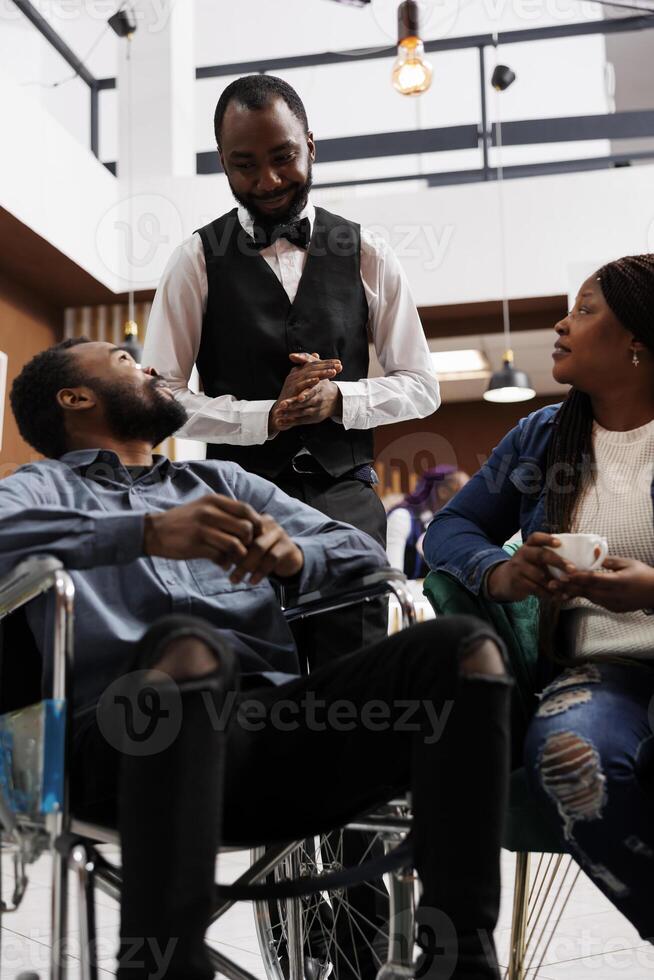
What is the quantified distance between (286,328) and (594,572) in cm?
96

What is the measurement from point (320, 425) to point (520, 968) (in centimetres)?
104

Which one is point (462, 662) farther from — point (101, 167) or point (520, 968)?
point (101, 167)

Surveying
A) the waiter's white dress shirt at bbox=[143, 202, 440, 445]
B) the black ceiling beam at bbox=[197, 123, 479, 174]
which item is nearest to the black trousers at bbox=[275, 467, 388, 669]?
the waiter's white dress shirt at bbox=[143, 202, 440, 445]

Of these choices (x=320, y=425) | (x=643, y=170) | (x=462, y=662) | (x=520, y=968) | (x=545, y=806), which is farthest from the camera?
(x=643, y=170)

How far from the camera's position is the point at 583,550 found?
4.82ft

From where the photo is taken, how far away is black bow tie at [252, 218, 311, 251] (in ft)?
7.49

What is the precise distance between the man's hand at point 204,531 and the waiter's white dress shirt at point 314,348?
731mm

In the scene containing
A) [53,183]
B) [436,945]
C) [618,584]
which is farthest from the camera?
[53,183]

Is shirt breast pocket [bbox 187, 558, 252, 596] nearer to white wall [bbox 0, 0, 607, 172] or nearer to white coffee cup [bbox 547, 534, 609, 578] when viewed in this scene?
white coffee cup [bbox 547, 534, 609, 578]

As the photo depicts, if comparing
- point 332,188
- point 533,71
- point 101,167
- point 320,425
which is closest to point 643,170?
point 533,71

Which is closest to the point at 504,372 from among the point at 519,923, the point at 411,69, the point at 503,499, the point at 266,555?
the point at 411,69

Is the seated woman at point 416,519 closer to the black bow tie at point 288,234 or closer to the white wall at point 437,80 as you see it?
the black bow tie at point 288,234

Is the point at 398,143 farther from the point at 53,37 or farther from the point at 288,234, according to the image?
the point at 288,234

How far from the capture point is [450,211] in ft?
24.3
